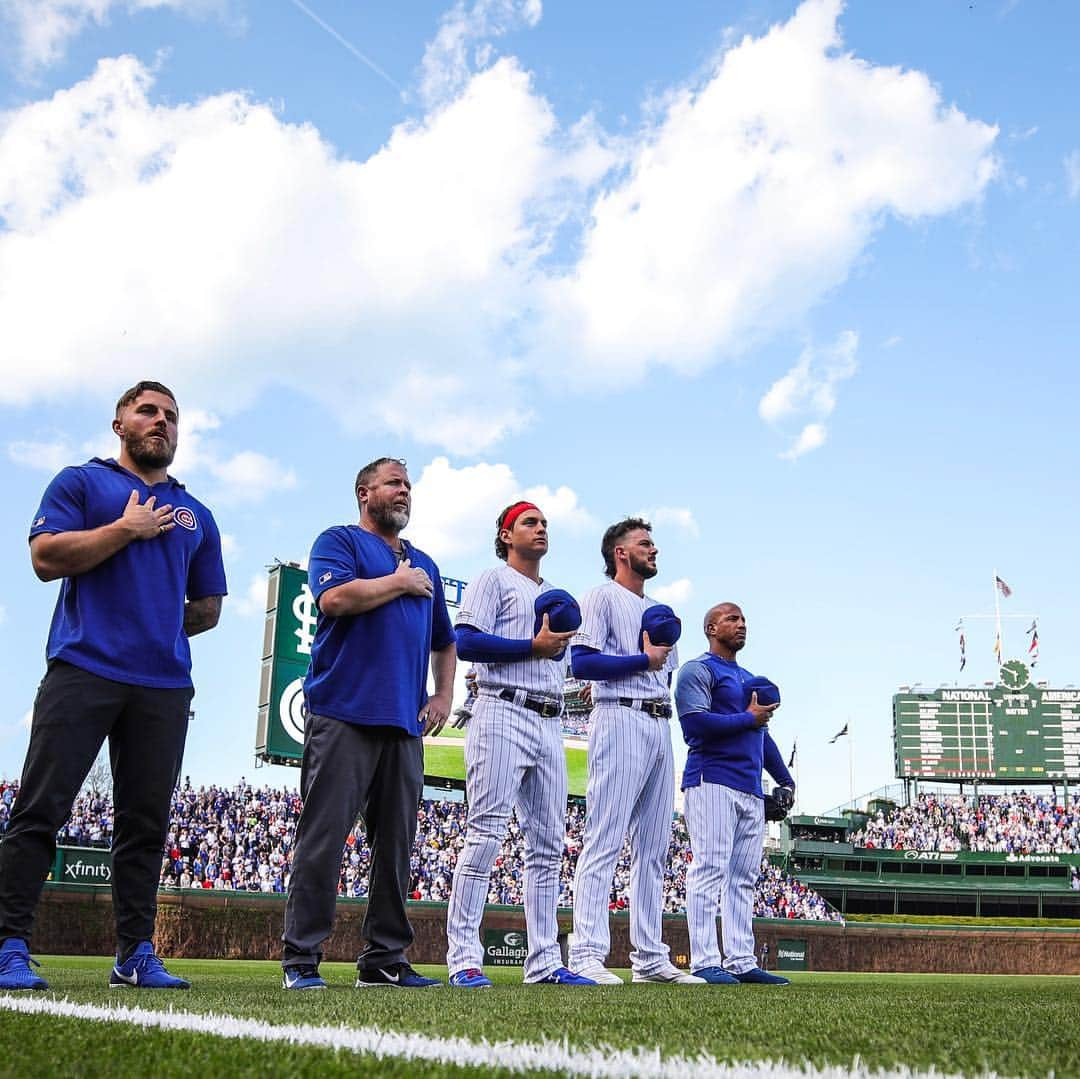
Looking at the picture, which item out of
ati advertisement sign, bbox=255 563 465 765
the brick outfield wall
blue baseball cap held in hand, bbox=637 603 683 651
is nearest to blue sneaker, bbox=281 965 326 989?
blue baseball cap held in hand, bbox=637 603 683 651

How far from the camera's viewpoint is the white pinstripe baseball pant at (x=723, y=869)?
19.6ft

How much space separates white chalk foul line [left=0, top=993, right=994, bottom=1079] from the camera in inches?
68.6

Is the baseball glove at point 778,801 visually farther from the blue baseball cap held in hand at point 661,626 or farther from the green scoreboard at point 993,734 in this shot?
the green scoreboard at point 993,734

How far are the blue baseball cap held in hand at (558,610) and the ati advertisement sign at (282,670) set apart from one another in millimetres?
18935

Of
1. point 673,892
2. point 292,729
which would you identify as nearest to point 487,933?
point 292,729

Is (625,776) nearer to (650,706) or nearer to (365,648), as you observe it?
(650,706)

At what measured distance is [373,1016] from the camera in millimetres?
2662

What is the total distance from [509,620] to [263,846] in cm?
2081

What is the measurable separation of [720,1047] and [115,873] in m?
2.80

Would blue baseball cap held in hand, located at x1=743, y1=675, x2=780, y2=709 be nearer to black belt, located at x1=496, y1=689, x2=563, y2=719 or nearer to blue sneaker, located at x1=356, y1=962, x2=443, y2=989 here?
black belt, located at x1=496, y1=689, x2=563, y2=719

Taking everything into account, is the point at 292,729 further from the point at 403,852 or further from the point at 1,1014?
the point at 1,1014

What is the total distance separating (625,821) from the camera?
5.64 m

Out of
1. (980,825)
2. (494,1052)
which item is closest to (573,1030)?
(494,1052)

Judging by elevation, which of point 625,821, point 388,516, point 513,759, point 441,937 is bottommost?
point 441,937
